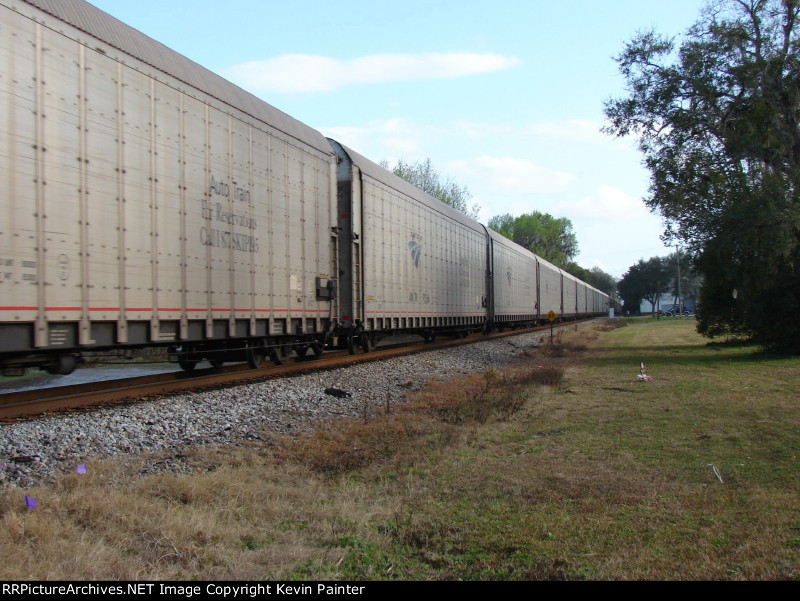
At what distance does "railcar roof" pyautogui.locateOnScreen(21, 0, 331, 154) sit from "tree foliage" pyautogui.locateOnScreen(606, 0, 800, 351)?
14757 mm

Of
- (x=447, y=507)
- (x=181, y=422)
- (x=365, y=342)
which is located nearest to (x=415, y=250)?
(x=365, y=342)

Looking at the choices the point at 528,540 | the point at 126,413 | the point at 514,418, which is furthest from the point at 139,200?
the point at 528,540

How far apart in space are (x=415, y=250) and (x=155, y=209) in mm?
11658

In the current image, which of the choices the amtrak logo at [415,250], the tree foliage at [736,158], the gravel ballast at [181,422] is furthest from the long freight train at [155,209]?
the tree foliage at [736,158]

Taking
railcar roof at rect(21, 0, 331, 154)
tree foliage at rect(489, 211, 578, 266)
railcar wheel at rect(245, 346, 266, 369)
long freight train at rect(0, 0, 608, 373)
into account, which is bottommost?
railcar wheel at rect(245, 346, 266, 369)

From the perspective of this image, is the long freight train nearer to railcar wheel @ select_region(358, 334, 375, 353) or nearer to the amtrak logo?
railcar wheel @ select_region(358, 334, 375, 353)

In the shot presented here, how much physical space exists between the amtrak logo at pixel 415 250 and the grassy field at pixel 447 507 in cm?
1113

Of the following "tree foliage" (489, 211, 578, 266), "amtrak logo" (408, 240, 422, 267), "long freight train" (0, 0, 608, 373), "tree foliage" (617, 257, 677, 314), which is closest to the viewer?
"long freight train" (0, 0, 608, 373)

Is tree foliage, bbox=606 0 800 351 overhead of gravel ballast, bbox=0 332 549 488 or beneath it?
overhead

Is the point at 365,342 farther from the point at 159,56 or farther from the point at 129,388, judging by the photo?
the point at 159,56

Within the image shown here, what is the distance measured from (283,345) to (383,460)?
6.78 metres

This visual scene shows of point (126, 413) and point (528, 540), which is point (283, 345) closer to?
point (126, 413)

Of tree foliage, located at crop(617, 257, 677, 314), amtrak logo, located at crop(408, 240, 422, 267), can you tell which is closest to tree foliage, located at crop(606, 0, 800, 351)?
amtrak logo, located at crop(408, 240, 422, 267)

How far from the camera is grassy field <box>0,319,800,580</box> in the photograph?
11.8ft
